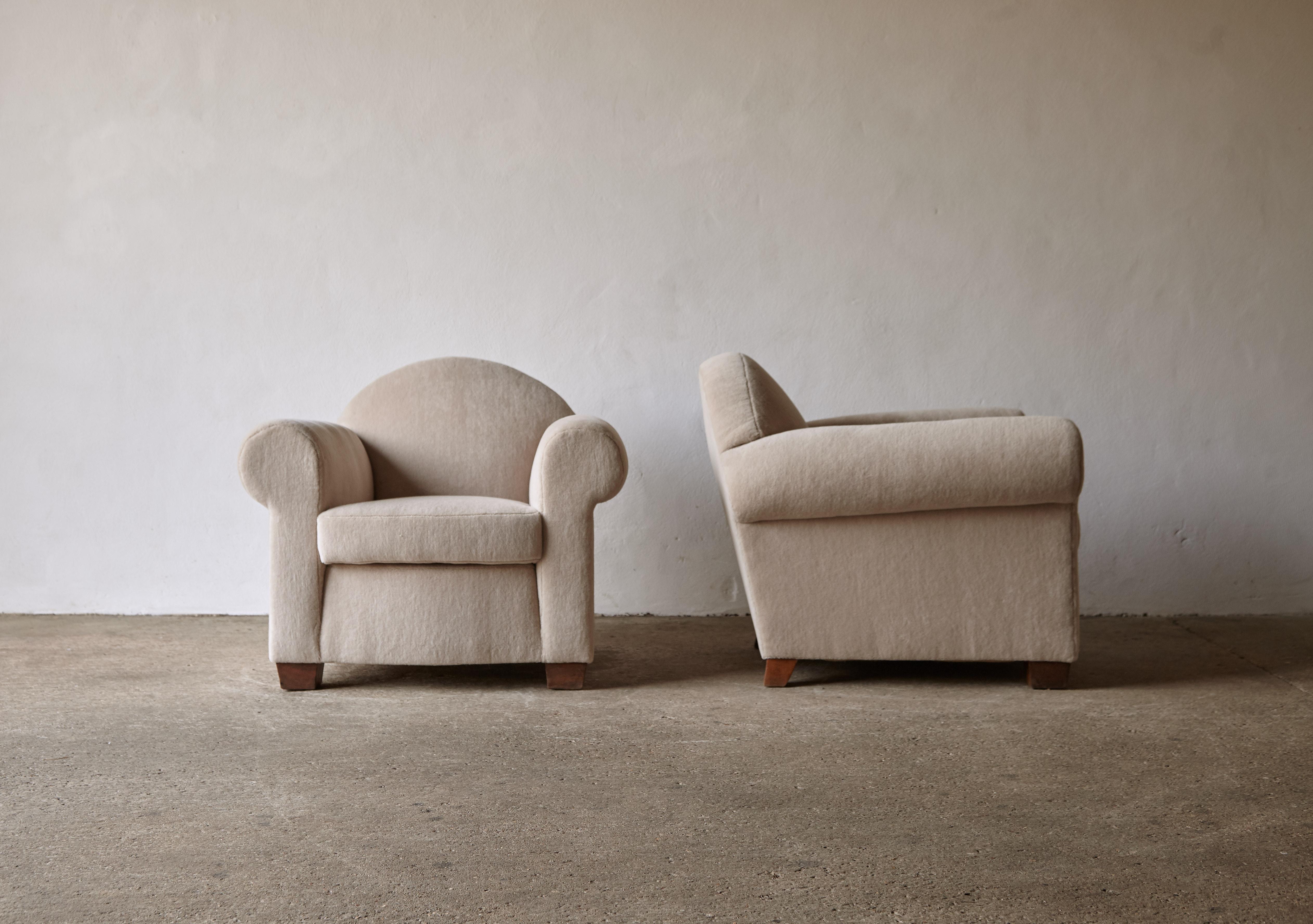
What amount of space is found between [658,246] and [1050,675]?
1834mm

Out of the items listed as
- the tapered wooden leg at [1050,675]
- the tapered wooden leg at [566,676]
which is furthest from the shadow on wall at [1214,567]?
the tapered wooden leg at [566,676]

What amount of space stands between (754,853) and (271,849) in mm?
691

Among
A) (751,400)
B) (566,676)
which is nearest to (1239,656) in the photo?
(751,400)

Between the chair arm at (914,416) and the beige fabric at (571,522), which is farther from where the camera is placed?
the chair arm at (914,416)

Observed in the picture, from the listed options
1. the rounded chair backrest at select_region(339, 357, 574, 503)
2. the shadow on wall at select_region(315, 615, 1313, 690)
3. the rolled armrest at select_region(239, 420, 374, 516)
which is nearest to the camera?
the rolled armrest at select_region(239, 420, 374, 516)

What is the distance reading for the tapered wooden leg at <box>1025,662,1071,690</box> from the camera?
7.76ft

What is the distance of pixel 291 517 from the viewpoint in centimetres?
236

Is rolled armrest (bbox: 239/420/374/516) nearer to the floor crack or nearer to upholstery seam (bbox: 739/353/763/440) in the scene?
upholstery seam (bbox: 739/353/763/440)

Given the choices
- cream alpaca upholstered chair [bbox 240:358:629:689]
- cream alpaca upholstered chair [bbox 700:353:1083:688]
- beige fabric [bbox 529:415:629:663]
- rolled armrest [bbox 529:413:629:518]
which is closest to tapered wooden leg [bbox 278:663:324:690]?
cream alpaca upholstered chair [bbox 240:358:629:689]

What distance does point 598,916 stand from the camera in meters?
1.22

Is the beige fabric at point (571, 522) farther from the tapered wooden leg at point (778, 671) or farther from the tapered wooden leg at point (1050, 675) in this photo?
the tapered wooden leg at point (1050, 675)

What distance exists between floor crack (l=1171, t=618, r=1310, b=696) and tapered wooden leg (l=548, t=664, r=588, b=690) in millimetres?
1669

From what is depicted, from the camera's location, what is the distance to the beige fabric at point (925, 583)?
2.31 meters

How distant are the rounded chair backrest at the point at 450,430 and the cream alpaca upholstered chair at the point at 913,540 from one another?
2.39 feet
